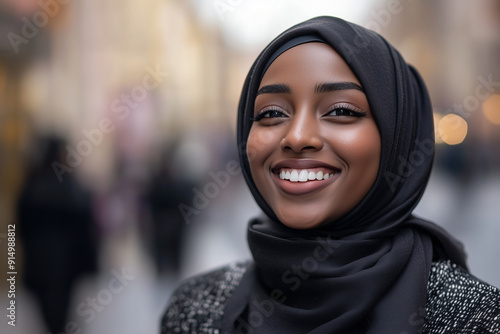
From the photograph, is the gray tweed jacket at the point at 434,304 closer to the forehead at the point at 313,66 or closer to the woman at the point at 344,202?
the woman at the point at 344,202

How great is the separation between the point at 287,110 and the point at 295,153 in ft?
0.41

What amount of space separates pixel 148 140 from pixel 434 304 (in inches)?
188

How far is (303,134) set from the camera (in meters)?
1.30

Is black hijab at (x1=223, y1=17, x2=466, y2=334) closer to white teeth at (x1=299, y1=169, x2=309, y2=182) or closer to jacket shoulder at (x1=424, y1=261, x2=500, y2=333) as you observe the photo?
jacket shoulder at (x1=424, y1=261, x2=500, y2=333)

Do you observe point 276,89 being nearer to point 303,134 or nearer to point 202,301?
point 303,134

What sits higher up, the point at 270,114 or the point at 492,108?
the point at 270,114

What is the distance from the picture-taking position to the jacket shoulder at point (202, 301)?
5.19 feet

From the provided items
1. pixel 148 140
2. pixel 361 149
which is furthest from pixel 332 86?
pixel 148 140

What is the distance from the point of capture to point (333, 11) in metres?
4.68

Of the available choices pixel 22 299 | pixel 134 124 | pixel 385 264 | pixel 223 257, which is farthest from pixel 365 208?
pixel 134 124

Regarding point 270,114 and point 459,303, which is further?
point 270,114

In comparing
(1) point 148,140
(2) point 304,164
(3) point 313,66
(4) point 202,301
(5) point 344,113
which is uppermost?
(3) point 313,66

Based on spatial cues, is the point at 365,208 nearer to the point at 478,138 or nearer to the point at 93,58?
the point at 93,58

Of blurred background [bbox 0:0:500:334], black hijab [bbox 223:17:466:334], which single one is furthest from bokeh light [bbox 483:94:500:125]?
black hijab [bbox 223:17:466:334]
